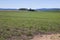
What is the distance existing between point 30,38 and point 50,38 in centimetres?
142

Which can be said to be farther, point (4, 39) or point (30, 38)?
point (30, 38)

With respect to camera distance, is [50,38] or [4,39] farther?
[50,38]

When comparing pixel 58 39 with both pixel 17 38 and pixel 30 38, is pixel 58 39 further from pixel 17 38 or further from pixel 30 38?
pixel 17 38

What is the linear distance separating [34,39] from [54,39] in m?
1.39

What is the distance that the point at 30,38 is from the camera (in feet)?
30.2

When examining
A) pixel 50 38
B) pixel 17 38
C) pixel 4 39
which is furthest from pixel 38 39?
pixel 4 39

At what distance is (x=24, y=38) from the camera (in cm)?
901

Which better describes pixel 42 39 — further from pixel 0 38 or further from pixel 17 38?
pixel 0 38

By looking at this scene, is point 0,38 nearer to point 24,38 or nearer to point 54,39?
point 24,38

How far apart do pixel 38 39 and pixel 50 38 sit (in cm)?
89

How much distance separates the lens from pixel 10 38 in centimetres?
891

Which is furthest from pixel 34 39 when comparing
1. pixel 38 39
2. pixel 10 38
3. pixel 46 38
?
pixel 10 38

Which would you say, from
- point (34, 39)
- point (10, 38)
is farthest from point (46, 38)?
point (10, 38)

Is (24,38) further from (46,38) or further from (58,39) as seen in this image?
(58,39)
